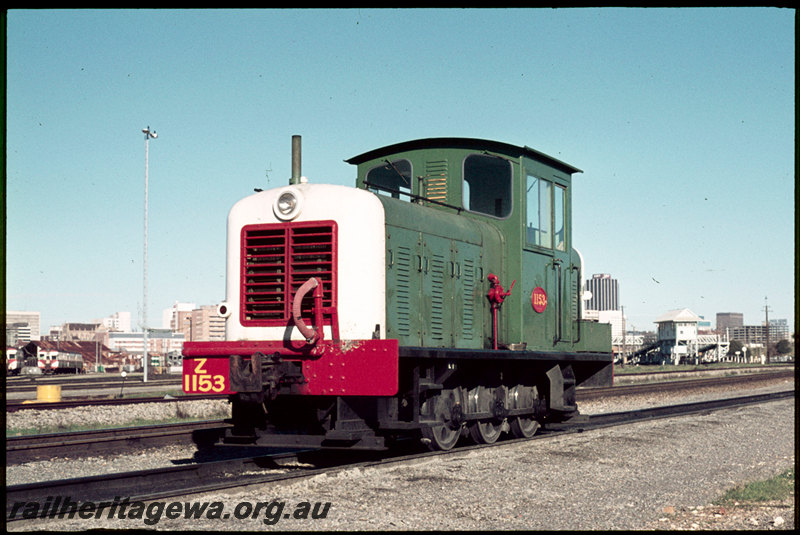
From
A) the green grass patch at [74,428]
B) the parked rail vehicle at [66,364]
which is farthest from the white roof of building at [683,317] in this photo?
the green grass patch at [74,428]

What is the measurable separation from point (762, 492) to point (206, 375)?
5506mm

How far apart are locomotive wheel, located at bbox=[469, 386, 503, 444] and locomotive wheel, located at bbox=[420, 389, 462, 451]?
0.43 metres

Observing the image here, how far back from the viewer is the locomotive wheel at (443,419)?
9.56m

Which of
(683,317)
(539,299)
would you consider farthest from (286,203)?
(683,317)

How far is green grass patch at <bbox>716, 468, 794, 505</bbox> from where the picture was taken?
7.05m

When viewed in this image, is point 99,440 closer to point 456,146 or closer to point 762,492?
point 456,146

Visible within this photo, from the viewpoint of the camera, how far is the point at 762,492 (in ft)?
24.3

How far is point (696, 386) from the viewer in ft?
92.7

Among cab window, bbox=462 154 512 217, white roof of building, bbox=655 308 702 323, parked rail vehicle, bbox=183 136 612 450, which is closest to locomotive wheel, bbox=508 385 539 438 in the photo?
parked rail vehicle, bbox=183 136 612 450

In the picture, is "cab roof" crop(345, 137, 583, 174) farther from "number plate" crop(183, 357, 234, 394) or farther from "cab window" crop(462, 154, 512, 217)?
"number plate" crop(183, 357, 234, 394)

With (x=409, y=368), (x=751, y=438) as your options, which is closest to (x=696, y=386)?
(x=751, y=438)

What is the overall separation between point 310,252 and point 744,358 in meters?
105

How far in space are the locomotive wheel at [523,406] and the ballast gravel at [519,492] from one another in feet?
2.22
